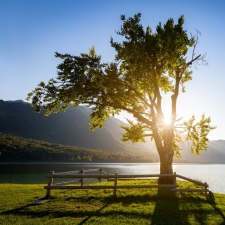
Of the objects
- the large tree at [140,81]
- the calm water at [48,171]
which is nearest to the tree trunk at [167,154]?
the large tree at [140,81]

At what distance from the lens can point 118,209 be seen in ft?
46.4

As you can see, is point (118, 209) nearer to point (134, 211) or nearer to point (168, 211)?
point (134, 211)

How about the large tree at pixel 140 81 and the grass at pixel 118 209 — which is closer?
the grass at pixel 118 209

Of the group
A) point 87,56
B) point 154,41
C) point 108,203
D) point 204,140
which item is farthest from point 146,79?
point 108,203

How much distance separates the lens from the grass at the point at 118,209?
39.2 ft

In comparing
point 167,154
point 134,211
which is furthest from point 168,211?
point 167,154

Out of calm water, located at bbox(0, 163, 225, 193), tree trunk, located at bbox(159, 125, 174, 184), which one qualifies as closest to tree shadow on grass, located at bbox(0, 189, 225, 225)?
tree trunk, located at bbox(159, 125, 174, 184)

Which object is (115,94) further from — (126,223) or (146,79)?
(126,223)

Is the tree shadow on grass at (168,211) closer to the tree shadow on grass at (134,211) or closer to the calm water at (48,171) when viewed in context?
the tree shadow on grass at (134,211)

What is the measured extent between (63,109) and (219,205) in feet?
62.7

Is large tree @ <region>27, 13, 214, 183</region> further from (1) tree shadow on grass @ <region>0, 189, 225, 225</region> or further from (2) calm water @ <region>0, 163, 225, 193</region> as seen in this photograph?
(2) calm water @ <region>0, 163, 225, 193</region>

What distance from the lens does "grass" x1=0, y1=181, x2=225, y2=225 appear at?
39.2 ft

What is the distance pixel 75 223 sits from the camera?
37.1 ft

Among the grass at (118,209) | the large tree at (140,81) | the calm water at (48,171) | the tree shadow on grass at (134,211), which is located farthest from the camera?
the calm water at (48,171)
